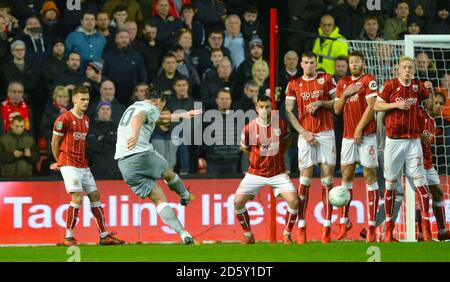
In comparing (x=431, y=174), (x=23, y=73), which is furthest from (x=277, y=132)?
(x=23, y=73)

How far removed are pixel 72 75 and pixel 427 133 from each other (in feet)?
17.1

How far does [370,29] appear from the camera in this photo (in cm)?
1797

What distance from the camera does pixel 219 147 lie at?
16953 mm

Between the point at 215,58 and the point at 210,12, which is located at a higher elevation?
the point at 210,12

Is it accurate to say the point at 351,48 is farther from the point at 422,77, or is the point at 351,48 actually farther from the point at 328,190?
the point at 328,190

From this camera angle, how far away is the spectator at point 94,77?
56.6 ft

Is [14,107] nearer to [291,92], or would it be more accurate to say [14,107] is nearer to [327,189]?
[291,92]

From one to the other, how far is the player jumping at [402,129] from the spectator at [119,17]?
507 cm

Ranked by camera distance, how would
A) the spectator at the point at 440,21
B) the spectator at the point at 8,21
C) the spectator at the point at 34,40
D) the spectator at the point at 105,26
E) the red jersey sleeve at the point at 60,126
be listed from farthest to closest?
the spectator at the point at 440,21 < the spectator at the point at 105,26 < the spectator at the point at 8,21 < the spectator at the point at 34,40 < the red jersey sleeve at the point at 60,126

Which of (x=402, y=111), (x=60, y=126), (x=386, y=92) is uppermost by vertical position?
(x=386, y=92)

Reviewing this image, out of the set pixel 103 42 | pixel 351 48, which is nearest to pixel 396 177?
pixel 351 48

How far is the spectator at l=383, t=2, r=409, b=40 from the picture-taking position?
60.3 feet

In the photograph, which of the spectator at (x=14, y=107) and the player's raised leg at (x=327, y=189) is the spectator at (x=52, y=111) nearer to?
the spectator at (x=14, y=107)

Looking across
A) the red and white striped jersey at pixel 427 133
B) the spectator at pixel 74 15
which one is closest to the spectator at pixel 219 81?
the spectator at pixel 74 15
